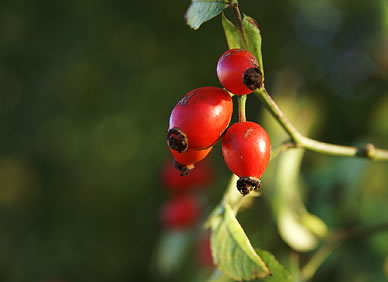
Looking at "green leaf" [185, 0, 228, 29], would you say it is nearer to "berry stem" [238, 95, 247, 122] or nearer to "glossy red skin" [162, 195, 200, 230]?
"berry stem" [238, 95, 247, 122]

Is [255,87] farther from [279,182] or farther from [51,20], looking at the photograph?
[51,20]

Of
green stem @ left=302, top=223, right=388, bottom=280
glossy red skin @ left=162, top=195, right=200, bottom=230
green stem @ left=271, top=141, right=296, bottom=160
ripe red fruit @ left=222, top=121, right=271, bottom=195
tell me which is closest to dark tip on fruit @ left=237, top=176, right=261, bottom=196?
ripe red fruit @ left=222, top=121, right=271, bottom=195

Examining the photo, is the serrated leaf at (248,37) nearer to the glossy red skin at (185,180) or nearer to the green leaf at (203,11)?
the green leaf at (203,11)

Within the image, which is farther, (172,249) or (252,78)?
(172,249)

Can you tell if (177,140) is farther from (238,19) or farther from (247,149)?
(238,19)

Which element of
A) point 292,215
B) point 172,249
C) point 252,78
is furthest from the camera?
point 172,249

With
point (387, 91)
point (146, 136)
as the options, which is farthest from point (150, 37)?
point (387, 91)

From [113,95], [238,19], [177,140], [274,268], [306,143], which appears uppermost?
[238,19]

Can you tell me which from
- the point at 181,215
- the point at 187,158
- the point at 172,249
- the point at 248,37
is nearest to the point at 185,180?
the point at 181,215
